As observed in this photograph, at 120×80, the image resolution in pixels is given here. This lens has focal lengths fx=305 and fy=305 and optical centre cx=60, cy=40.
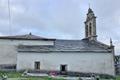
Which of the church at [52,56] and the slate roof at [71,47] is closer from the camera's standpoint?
the church at [52,56]

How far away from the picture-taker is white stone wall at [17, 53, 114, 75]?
3619 cm

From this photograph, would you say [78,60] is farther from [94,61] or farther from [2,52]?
[2,52]

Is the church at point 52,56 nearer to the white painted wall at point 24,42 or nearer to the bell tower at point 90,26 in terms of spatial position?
the white painted wall at point 24,42

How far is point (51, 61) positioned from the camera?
36.7m

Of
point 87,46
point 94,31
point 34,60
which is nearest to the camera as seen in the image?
point 34,60

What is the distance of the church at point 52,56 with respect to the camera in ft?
119

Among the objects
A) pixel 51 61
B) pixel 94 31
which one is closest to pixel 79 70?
pixel 51 61

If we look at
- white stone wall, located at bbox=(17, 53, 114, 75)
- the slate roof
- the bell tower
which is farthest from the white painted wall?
the bell tower

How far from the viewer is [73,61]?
37.1 meters

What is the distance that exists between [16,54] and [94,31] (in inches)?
462

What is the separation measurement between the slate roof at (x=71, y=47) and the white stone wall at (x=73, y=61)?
505 millimetres

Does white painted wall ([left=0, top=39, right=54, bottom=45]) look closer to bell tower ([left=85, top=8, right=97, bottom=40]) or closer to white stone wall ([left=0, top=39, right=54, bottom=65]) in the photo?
white stone wall ([left=0, top=39, right=54, bottom=65])

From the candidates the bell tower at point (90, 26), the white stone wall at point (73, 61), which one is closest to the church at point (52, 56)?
the white stone wall at point (73, 61)

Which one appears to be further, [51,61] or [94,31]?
[94,31]
